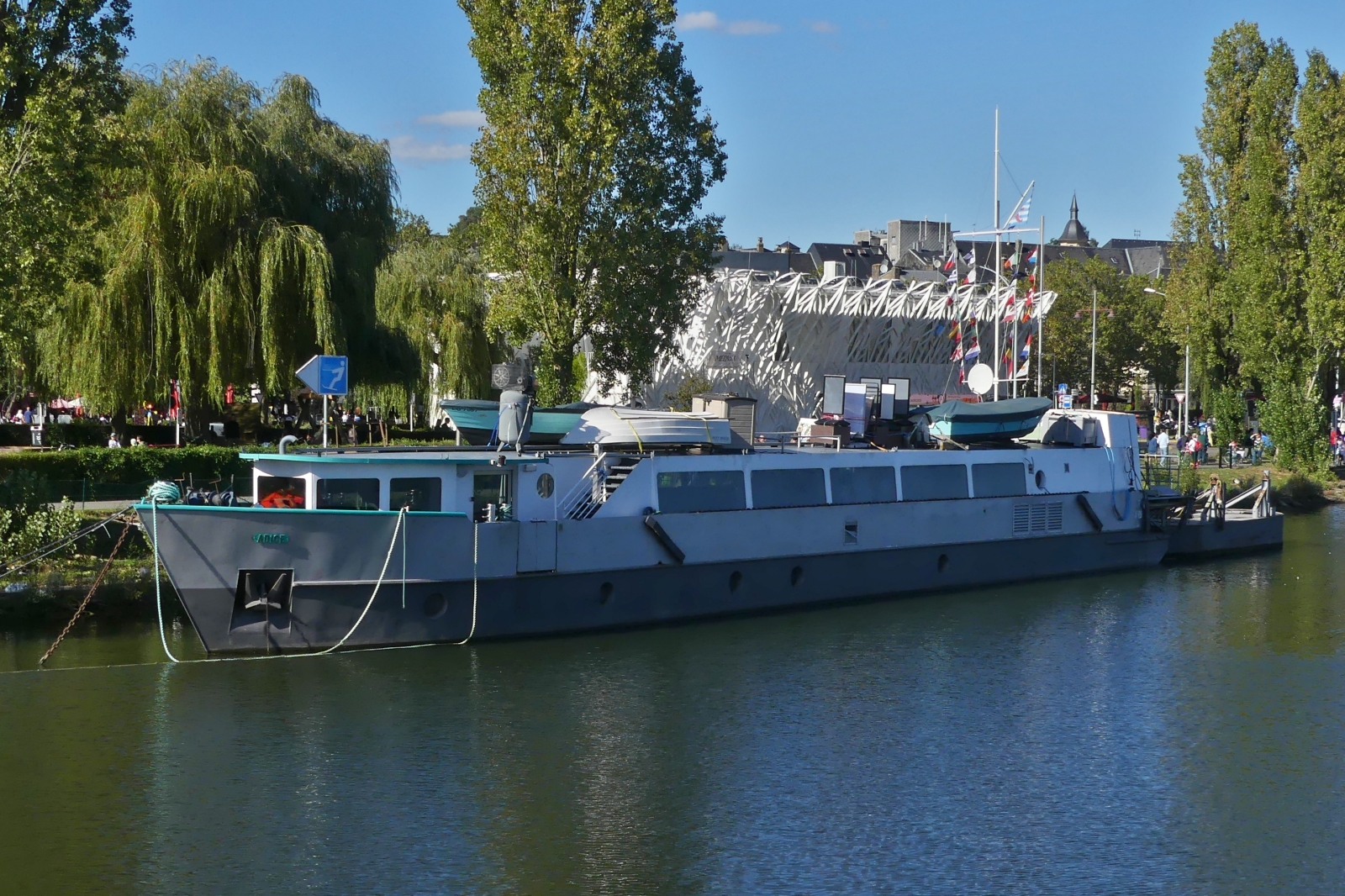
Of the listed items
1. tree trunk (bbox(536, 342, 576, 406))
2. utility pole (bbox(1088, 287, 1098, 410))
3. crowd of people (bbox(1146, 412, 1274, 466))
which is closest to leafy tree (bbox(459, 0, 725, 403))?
tree trunk (bbox(536, 342, 576, 406))

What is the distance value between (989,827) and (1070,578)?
59.1 ft

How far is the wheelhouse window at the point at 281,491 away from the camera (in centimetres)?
2177

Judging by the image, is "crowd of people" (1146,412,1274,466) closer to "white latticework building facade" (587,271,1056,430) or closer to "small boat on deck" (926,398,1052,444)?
"white latticework building facade" (587,271,1056,430)

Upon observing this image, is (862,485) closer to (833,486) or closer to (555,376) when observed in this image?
(833,486)

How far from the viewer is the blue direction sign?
22.1 metres

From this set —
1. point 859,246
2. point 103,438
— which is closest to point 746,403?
point 103,438

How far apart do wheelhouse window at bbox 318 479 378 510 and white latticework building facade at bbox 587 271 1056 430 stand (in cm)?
4216

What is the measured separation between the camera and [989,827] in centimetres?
1548

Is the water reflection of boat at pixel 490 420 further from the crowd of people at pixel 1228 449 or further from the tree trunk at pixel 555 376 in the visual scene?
the crowd of people at pixel 1228 449

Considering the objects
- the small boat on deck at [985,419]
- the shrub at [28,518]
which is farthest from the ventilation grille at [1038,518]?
the shrub at [28,518]

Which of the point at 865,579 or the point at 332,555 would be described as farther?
the point at 865,579

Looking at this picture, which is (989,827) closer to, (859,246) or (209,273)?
(209,273)

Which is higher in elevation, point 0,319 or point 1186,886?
point 0,319

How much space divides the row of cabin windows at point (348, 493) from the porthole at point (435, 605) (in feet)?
4.58
